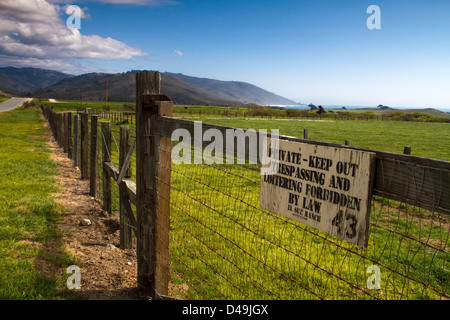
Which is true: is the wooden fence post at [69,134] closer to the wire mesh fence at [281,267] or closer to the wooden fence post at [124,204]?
the wire mesh fence at [281,267]

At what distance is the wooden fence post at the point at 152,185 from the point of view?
340 centimetres

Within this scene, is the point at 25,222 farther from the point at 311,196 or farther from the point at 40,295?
the point at 311,196

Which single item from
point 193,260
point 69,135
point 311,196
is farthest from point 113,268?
point 69,135

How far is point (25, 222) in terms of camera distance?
17.3 ft

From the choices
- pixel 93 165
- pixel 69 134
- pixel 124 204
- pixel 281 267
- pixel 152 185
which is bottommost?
pixel 281 267

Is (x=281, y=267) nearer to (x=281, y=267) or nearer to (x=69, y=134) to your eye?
(x=281, y=267)

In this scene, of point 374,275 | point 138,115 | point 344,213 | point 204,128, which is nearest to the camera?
point 344,213

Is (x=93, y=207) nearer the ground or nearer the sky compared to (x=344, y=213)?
nearer the ground

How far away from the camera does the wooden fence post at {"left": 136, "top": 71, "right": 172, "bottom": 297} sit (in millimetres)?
3404

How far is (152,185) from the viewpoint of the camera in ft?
11.5

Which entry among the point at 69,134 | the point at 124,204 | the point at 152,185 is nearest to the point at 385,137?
the point at 69,134

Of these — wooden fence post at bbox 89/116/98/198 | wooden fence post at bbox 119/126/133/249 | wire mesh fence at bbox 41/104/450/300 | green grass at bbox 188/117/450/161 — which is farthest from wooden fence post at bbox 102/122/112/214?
green grass at bbox 188/117/450/161

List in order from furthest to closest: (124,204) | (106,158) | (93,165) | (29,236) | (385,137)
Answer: (385,137), (93,165), (106,158), (29,236), (124,204)
